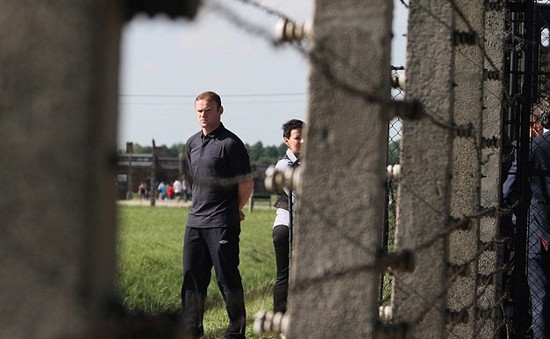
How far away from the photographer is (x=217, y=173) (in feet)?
27.6

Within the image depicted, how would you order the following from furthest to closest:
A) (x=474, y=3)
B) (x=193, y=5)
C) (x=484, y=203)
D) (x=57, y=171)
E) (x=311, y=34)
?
(x=484, y=203)
(x=474, y=3)
(x=311, y=34)
(x=193, y=5)
(x=57, y=171)

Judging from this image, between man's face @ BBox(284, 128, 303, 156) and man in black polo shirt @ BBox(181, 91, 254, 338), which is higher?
man's face @ BBox(284, 128, 303, 156)

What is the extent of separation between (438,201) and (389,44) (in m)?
0.89

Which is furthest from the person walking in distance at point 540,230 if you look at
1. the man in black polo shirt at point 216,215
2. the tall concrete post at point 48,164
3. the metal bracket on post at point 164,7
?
the tall concrete post at point 48,164

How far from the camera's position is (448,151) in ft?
10.4

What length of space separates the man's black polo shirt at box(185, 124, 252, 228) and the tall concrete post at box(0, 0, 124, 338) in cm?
698

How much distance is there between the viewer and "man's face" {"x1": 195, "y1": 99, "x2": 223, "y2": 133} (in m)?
8.61

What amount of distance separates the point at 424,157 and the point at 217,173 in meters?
5.36

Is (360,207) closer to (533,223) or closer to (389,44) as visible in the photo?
(389,44)

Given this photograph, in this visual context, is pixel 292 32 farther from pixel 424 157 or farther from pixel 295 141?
pixel 295 141

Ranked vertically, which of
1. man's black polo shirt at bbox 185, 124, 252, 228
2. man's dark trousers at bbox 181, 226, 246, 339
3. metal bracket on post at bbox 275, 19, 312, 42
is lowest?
man's dark trousers at bbox 181, 226, 246, 339

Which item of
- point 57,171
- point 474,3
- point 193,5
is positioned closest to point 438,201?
point 474,3

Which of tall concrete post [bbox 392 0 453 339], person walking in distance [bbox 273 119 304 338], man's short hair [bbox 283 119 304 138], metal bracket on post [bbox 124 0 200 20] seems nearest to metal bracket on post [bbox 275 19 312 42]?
tall concrete post [bbox 392 0 453 339]

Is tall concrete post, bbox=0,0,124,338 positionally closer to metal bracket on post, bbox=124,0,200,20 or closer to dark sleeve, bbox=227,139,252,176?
metal bracket on post, bbox=124,0,200,20
